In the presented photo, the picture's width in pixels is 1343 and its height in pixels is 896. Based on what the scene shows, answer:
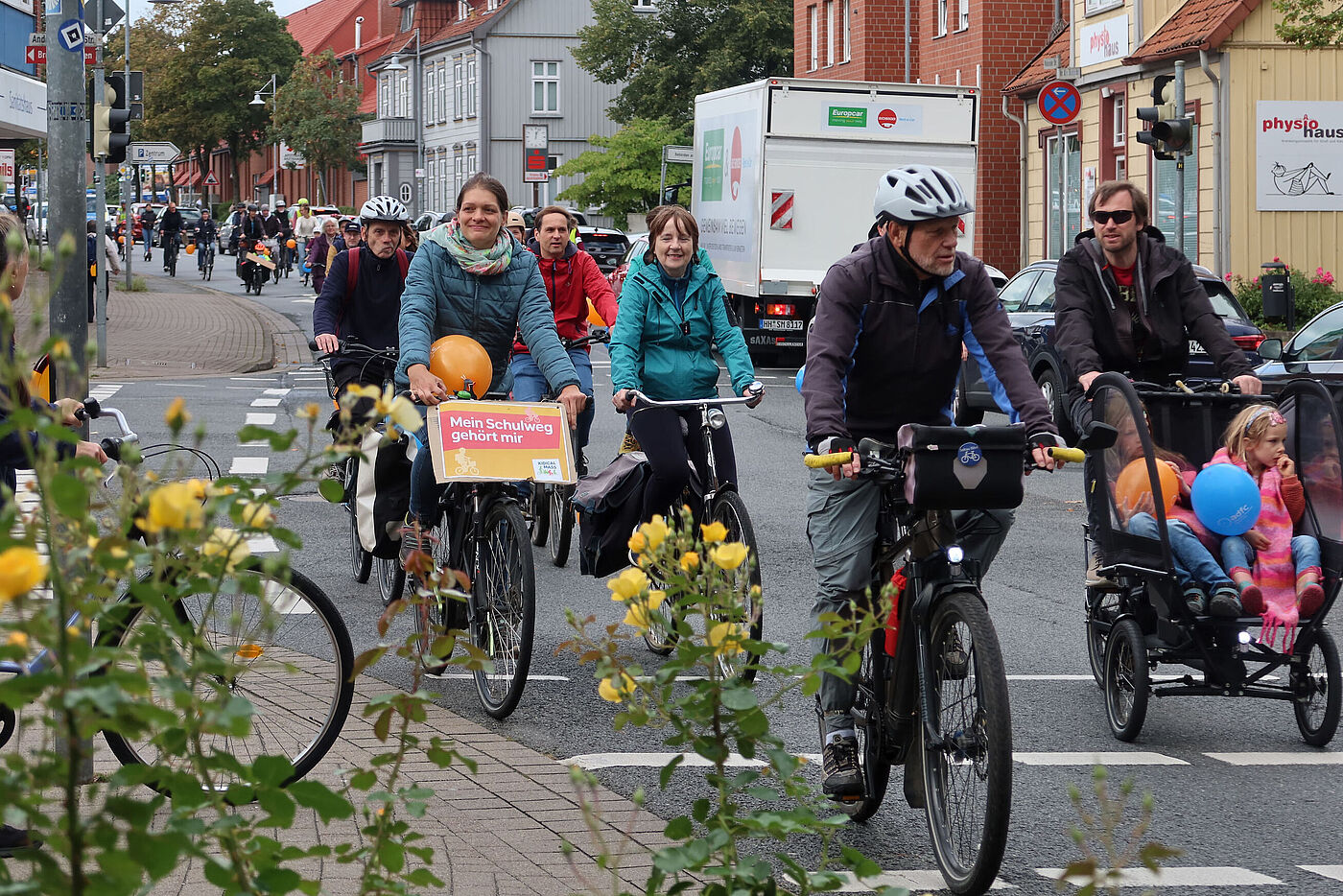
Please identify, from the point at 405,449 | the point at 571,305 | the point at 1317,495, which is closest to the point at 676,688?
the point at 1317,495

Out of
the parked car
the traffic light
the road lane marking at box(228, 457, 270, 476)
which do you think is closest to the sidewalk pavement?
the traffic light

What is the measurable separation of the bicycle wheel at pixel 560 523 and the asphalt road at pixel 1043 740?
0.35ft

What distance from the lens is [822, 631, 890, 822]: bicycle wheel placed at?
4957mm

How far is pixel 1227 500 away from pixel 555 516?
497 cm

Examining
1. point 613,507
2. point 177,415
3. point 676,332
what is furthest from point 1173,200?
point 177,415

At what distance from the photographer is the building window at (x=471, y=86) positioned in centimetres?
7831

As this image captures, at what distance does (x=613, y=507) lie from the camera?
7.52 m

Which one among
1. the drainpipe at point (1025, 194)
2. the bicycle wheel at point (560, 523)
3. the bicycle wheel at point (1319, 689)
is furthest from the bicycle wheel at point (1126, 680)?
the drainpipe at point (1025, 194)

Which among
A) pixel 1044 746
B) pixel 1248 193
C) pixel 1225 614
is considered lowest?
pixel 1044 746

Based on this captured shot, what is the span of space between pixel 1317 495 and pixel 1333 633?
2306mm

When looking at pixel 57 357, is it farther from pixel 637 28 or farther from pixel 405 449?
pixel 637 28

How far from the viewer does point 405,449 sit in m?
7.95

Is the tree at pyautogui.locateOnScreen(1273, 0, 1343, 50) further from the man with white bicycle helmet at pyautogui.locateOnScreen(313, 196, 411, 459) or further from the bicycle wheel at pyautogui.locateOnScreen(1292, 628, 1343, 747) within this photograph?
the bicycle wheel at pyautogui.locateOnScreen(1292, 628, 1343, 747)

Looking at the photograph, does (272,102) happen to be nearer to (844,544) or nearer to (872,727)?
(844,544)
